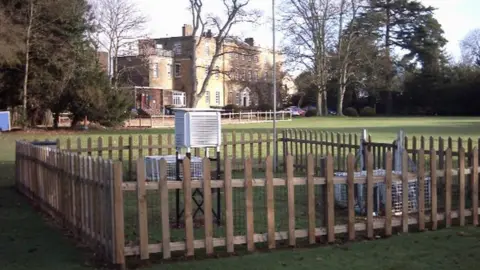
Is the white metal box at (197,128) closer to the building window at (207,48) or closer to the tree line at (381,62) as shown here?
the tree line at (381,62)

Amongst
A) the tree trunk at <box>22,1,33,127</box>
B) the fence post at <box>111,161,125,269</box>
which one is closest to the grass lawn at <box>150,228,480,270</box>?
the fence post at <box>111,161,125,269</box>

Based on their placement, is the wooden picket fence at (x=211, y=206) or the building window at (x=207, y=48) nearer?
the wooden picket fence at (x=211, y=206)

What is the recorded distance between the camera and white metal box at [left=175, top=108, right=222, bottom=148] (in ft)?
26.2

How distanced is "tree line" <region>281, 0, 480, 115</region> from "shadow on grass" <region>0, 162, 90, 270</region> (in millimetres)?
56409

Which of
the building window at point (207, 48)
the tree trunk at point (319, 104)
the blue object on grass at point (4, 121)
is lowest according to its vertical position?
the blue object on grass at point (4, 121)

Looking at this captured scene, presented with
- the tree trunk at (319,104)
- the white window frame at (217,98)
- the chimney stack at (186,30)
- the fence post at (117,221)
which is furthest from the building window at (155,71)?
the fence post at (117,221)

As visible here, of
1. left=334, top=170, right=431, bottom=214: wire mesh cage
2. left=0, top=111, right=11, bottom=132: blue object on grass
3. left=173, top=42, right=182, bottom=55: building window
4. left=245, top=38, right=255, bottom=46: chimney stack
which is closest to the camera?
left=334, top=170, right=431, bottom=214: wire mesh cage

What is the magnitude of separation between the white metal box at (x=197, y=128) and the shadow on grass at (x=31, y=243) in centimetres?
209

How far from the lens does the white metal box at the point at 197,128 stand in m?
7.98

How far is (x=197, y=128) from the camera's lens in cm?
805

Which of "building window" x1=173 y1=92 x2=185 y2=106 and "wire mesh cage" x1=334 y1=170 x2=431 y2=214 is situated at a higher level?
"building window" x1=173 y1=92 x2=185 y2=106

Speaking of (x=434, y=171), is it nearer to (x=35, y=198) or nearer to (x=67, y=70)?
(x=35, y=198)

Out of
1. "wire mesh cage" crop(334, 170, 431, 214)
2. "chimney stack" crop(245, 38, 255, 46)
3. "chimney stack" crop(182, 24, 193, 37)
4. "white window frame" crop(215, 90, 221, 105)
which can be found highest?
"chimney stack" crop(182, 24, 193, 37)

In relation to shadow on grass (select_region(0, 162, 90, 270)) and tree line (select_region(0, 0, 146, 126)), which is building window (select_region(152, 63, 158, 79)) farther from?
shadow on grass (select_region(0, 162, 90, 270))
